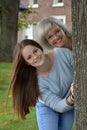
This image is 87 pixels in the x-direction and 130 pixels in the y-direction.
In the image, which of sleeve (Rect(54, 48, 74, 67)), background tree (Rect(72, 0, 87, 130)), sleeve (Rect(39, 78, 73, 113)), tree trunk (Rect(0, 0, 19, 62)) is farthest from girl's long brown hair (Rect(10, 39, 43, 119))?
tree trunk (Rect(0, 0, 19, 62))

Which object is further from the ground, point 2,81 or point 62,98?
point 62,98

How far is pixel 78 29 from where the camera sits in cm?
312

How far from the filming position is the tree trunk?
18.5m

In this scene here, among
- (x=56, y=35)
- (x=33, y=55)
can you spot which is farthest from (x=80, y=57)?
(x=56, y=35)

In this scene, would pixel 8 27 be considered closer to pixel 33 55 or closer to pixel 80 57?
pixel 33 55

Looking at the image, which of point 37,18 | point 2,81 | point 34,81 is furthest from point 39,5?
point 34,81

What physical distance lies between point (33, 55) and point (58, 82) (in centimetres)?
31

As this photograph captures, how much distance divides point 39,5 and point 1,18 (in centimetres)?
1763

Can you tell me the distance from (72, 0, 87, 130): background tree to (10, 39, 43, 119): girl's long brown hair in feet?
2.05

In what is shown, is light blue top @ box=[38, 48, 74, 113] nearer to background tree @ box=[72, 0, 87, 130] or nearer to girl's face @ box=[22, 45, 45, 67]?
girl's face @ box=[22, 45, 45, 67]

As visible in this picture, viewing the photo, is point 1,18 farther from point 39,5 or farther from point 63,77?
point 39,5

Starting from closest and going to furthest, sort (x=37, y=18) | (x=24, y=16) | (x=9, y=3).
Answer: (x=9, y=3), (x=24, y=16), (x=37, y=18)

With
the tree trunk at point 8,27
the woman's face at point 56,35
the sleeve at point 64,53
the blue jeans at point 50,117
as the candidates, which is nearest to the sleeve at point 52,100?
the blue jeans at point 50,117

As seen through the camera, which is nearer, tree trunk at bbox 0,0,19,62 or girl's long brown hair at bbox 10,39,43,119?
girl's long brown hair at bbox 10,39,43,119
